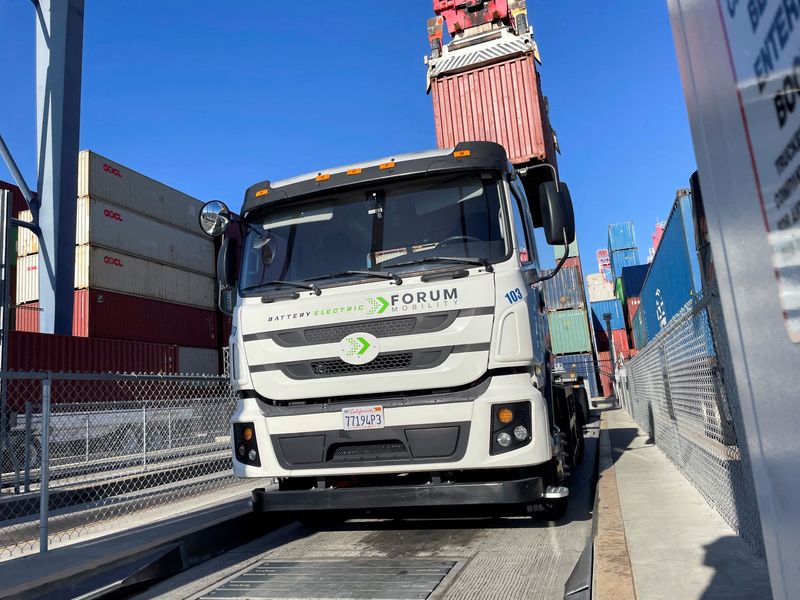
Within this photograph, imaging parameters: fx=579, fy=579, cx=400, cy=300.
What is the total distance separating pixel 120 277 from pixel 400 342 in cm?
1990

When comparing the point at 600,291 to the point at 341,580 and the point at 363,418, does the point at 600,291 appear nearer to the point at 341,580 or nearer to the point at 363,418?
the point at 363,418

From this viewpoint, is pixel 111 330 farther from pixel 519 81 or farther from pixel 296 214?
pixel 296 214

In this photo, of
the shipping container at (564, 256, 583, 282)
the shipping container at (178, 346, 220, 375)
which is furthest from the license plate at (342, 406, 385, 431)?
the shipping container at (564, 256, 583, 282)

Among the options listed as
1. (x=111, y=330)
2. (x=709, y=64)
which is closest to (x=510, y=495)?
(x=709, y=64)

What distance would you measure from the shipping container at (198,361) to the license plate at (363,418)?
19.0 m

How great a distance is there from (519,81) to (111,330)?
51.2 feet

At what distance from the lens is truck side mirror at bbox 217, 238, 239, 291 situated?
4.88 m

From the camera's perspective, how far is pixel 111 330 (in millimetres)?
19703

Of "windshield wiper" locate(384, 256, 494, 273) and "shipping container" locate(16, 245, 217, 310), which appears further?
"shipping container" locate(16, 245, 217, 310)

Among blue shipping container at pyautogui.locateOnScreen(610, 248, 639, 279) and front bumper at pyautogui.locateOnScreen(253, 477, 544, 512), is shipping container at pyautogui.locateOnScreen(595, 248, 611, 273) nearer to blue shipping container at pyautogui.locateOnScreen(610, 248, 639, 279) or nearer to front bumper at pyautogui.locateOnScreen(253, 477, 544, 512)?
blue shipping container at pyautogui.locateOnScreen(610, 248, 639, 279)

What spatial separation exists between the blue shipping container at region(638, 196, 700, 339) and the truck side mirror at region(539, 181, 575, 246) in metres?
3.46

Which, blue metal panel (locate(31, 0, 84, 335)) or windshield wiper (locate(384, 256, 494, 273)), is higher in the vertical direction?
blue metal panel (locate(31, 0, 84, 335))

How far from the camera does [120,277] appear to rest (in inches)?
824

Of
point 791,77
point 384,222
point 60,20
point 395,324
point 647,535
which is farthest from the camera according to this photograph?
point 60,20
